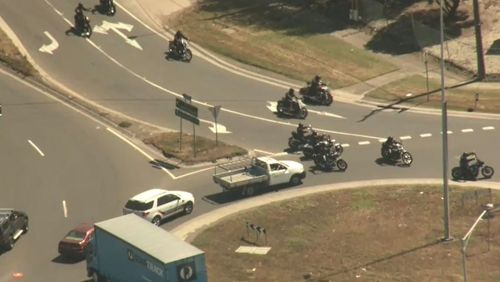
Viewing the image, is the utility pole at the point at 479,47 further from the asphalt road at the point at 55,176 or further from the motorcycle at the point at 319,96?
the asphalt road at the point at 55,176

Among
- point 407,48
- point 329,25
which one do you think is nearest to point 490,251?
point 407,48

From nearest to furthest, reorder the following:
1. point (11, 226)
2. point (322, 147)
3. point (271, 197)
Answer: point (11, 226), point (271, 197), point (322, 147)

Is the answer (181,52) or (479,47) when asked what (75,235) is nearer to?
(181,52)

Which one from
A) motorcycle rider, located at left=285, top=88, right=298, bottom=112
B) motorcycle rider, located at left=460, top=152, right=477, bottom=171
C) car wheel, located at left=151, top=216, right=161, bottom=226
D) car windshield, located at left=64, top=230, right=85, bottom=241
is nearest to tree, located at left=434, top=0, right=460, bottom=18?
motorcycle rider, located at left=285, top=88, right=298, bottom=112

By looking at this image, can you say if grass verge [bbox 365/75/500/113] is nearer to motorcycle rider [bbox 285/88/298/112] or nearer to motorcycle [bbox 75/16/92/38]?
motorcycle rider [bbox 285/88/298/112]

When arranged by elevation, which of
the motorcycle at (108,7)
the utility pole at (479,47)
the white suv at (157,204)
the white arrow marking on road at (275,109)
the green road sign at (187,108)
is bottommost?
the white suv at (157,204)

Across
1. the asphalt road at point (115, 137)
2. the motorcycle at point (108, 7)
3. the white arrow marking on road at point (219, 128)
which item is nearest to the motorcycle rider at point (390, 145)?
the asphalt road at point (115, 137)

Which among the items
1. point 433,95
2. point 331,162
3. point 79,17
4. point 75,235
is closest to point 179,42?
point 79,17
